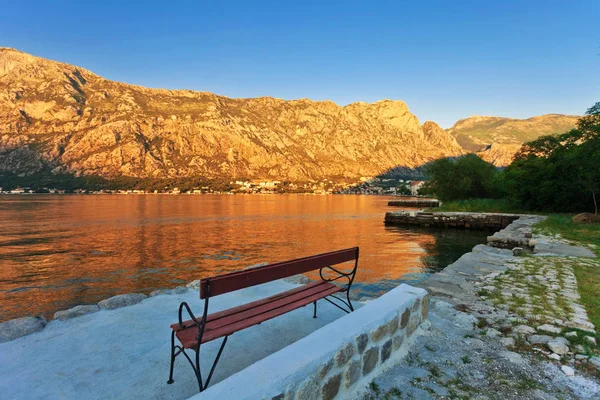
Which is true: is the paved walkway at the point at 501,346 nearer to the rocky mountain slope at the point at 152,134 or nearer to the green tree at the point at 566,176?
the green tree at the point at 566,176

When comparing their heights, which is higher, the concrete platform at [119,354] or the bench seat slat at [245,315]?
the bench seat slat at [245,315]

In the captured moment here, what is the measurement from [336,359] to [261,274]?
126cm

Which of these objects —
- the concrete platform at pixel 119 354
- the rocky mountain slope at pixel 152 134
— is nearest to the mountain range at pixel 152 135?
the rocky mountain slope at pixel 152 134

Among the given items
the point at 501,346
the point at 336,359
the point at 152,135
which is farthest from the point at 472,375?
the point at 152,135

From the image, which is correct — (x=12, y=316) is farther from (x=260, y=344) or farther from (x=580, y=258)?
(x=580, y=258)

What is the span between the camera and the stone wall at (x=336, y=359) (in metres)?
2.57

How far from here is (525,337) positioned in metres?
4.89

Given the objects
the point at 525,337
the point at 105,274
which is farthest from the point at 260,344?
the point at 105,274

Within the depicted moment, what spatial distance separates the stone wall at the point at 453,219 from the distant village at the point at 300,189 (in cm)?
9946

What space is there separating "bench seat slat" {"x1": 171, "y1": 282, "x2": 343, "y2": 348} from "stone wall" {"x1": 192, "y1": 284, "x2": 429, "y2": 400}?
0.64 metres

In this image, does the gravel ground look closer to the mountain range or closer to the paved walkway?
the paved walkway

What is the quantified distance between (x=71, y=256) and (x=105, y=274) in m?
6.29

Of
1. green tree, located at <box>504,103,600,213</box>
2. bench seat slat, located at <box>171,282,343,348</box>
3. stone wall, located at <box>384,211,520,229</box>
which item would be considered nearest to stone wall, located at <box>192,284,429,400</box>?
bench seat slat, located at <box>171,282,343,348</box>

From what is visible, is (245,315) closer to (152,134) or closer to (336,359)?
(336,359)
